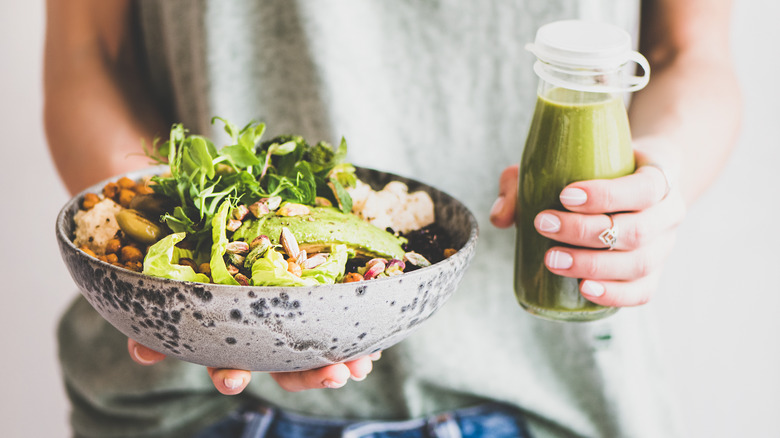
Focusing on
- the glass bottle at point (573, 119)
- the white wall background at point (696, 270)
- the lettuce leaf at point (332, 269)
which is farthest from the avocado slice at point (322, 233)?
the white wall background at point (696, 270)

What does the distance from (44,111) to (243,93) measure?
41cm

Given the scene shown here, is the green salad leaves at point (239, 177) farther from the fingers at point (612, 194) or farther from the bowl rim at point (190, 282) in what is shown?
the fingers at point (612, 194)

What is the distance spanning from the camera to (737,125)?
45.4 inches

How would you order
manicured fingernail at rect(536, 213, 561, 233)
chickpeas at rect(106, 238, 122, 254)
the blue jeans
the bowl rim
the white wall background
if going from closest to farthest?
the bowl rim < chickpeas at rect(106, 238, 122, 254) < manicured fingernail at rect(536, 213, 561, 233) < the blue jeans < the white wall background

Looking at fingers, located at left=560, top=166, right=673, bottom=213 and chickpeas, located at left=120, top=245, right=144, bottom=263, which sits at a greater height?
chickpeas, located at left=120, top=245, right=144, bottom=263

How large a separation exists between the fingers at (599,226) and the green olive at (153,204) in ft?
1.44

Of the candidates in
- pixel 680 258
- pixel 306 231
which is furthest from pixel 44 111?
pixel 680 258

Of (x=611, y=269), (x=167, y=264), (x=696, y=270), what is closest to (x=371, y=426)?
(x=611, y=269)

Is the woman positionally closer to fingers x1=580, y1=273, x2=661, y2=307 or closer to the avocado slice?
fingers x1=580, y1=273, x2=661, y2=307

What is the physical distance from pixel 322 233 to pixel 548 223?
28 cm

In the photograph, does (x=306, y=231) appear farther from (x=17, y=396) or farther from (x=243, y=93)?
(x=17, y=396)

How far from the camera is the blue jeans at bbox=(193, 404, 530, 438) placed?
45.3 inches

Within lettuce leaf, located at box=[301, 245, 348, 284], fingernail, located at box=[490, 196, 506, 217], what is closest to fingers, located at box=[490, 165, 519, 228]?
fingernail, located at box=[490, 196, 506, 217]

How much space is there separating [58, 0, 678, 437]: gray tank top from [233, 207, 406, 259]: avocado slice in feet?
1.52
